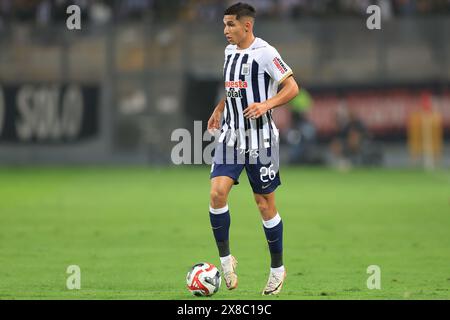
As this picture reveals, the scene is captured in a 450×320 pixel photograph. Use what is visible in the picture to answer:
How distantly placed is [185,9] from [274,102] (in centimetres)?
2120

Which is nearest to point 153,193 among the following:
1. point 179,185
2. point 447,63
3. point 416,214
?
point 179,185

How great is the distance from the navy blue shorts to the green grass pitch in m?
0.87

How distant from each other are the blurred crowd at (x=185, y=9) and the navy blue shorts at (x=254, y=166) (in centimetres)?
1899

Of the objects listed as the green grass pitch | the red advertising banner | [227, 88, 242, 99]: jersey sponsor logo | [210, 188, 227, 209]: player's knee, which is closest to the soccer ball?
the green grass pitch

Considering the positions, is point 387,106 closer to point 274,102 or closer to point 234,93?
point 234,93

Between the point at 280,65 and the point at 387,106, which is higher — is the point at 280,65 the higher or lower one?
the lower one

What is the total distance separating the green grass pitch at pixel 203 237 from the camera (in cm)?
936

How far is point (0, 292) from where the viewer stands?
8906mm

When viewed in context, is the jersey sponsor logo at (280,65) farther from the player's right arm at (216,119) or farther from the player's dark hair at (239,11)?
the player's right arm at (216,119)

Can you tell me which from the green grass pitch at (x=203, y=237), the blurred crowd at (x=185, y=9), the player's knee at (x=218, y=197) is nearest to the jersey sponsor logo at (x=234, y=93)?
the player's knee at (x=218, y=197)

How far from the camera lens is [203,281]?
8.73m

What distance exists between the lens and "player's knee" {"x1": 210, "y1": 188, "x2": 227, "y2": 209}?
8.86m

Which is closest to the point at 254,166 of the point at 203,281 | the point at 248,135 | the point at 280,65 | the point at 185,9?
the point at 248,135
